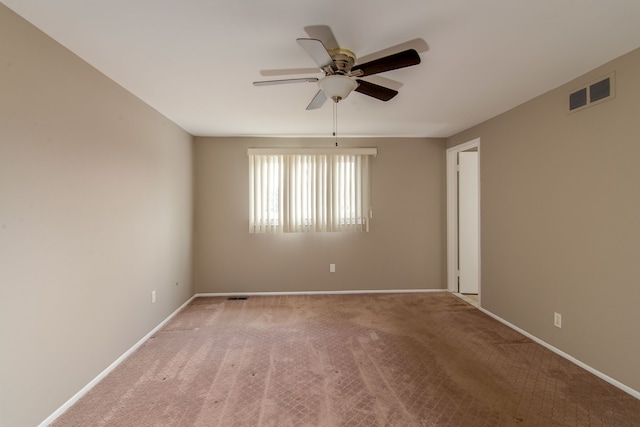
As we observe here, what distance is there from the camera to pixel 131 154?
2482 mm

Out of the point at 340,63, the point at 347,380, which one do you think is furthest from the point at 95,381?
the point at 340,63

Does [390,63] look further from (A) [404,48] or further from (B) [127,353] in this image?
(B) [127,353]

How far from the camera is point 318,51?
1.49 meters

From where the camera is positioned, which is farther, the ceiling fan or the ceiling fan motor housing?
the ceiling fan motor housing

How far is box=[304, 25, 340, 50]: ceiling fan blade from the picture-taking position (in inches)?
62.1

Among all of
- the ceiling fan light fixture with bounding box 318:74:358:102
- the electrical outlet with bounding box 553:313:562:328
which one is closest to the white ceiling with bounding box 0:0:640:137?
the ceiling fan light fixture with bounding box 318:74:358:102

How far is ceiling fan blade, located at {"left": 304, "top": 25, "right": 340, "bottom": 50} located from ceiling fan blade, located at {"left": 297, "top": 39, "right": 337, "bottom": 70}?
128mm

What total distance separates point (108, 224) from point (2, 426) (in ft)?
4.22

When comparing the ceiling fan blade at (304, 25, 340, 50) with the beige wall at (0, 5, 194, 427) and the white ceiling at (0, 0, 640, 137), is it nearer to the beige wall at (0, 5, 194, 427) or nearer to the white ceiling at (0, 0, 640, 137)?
the white ceiling at (0, 0, 640, 137)

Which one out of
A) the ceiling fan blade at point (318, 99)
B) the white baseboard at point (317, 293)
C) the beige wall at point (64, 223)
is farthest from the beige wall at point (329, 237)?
the ceiling fan blade at point (318, 99)

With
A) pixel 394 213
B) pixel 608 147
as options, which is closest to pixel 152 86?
pixel 394 213

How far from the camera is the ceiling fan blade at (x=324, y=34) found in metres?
1.58

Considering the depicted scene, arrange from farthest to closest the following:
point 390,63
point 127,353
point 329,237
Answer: point 329,237, point 127,353, point 390,63

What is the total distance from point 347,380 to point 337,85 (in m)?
2.14
